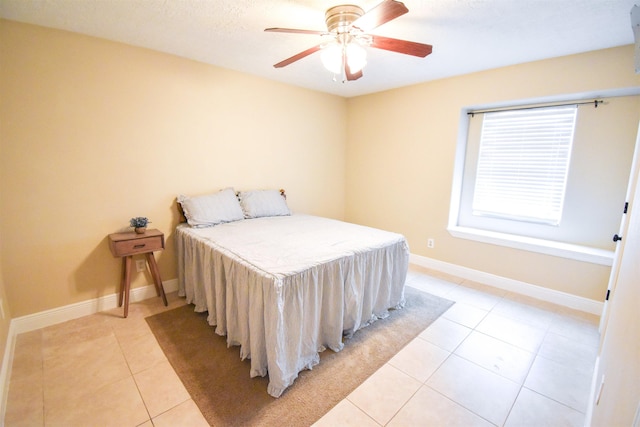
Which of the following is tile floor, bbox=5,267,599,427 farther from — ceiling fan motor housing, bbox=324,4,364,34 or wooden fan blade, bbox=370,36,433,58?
ceiling fan motor housing, bbox=324,4,364,34

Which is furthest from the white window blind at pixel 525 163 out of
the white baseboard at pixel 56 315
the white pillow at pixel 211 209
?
the white baseboard at pixel 56 315

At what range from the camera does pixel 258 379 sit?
1729mm

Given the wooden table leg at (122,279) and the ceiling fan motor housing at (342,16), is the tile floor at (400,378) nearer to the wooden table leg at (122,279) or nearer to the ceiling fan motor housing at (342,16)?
the wooden table leg at (122,279)

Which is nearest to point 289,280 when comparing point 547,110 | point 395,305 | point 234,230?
point 234,230

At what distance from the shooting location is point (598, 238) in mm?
2613

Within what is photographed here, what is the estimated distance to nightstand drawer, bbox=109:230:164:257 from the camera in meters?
2.24

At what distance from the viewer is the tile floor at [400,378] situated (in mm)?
1491

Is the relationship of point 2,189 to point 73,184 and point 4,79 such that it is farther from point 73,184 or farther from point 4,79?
point 4,79

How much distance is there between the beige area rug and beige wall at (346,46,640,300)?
116 cm

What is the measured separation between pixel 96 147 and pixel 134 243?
0.86 m

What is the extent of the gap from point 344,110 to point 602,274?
349 centimetres

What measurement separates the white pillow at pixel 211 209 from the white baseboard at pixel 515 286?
2412 mm

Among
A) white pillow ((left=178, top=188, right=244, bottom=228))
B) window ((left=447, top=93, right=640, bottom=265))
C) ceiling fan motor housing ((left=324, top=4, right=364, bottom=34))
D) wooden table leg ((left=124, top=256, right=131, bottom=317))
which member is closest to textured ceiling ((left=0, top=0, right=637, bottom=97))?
ceiling fan motor housing ((left=324, top=4, right=364, bottom=34))

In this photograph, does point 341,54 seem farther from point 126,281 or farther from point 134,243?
point 126,281
